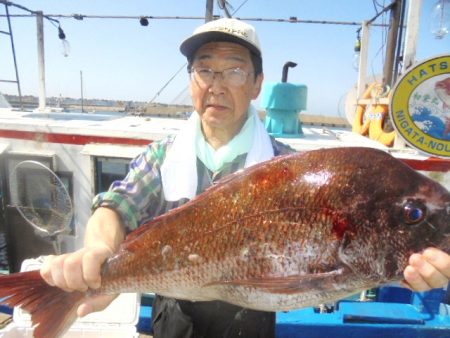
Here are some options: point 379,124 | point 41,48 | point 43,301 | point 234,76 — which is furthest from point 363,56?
point 43,301

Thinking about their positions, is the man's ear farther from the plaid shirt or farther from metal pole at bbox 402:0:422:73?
metal pole at bbox 402:0:422:73

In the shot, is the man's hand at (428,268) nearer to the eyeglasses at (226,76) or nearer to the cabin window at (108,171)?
the eyeglasses at (226,76)

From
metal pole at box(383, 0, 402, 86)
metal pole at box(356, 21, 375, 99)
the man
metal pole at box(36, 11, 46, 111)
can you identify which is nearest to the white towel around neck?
the man

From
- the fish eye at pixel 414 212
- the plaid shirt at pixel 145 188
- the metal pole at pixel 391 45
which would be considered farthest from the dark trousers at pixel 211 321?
the metal pole at pixel 391 45

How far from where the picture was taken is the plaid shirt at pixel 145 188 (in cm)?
221

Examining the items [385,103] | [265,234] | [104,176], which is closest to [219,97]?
[265,234]

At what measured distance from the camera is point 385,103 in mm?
5301

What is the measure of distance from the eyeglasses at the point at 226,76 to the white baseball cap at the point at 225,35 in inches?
6.4

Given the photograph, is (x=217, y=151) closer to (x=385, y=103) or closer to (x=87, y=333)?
(x=87, y=333)

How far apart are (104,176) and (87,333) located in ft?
7.78

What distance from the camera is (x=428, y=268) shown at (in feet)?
5.07

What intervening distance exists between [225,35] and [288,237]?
4.17ft

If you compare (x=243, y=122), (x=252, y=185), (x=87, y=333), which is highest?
(x=243, y=122)

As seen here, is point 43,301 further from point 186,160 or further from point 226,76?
point 226,76
